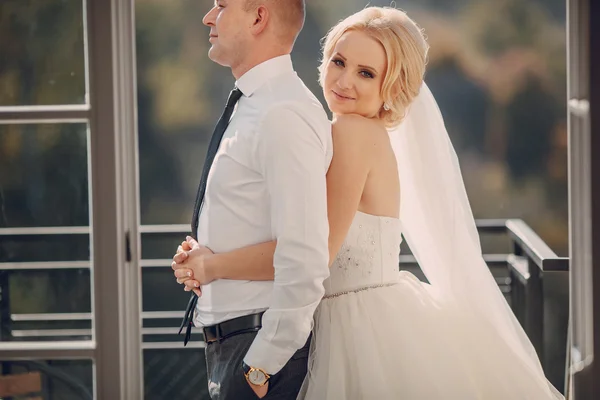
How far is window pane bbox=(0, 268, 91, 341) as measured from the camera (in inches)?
102

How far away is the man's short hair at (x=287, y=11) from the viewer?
6.64 feet

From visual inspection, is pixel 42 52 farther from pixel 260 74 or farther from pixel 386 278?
pixel 386 278

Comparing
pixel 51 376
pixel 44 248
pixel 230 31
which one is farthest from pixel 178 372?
pixel 230 31

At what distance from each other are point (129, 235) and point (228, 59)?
74 centimetres

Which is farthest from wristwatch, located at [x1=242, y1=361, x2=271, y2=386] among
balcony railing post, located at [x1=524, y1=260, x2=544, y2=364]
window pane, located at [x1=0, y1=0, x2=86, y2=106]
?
balcony railing post, located at [x1=524, y1=260, x2=544, y2=364]

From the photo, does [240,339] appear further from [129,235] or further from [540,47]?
[540,47]

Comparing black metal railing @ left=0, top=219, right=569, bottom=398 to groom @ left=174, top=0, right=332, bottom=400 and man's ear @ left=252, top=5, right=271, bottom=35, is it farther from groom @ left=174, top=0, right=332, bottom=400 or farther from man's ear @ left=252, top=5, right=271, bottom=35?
man's ear @ left=252, top=5, right=271, bottom=35

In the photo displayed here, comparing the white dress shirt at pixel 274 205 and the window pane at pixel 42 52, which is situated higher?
the window pane at pixel 42 52

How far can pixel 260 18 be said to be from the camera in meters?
2.04

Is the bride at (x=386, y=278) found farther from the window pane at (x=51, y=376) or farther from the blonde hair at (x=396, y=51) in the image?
the window pane at (x=51, y=376)

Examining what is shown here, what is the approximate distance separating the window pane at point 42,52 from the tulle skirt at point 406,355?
102 centimetres

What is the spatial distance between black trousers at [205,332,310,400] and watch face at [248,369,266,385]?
0.07 m

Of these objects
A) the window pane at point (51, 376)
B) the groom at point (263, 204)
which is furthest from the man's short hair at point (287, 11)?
the window pane at point (51, 376)

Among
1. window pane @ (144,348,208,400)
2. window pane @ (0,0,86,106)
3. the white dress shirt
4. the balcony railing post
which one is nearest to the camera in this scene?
the white dress shirt
